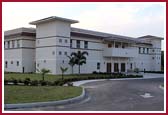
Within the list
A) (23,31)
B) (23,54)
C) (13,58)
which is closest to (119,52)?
(23,54)

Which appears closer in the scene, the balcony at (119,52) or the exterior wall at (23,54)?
the exterior wall at (23,54)

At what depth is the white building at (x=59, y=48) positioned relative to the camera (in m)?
31.4

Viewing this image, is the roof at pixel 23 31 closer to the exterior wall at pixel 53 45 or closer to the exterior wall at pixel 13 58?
the exterior wall at pixel 53 45

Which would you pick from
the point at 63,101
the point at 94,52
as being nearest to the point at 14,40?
the point at 94,52

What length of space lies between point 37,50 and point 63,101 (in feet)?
74.3

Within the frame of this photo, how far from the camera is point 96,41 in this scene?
121 ft

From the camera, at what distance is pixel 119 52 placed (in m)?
39.1

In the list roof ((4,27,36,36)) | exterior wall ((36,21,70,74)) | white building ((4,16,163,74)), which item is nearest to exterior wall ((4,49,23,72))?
white building ((4,16,163,74))

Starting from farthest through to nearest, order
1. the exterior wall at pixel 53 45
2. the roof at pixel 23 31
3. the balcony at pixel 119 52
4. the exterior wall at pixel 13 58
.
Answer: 1. the balcony at pixel 119 52
2. the exterior wall at pixel 13 58
3. the roof at pixel 23 31
4. the exterior wall at pixel 53 45

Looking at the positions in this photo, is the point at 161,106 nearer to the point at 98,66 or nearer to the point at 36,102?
the point at 36,102

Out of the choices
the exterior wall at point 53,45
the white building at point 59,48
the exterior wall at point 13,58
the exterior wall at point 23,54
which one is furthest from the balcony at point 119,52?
the exterior wall at point 13,58

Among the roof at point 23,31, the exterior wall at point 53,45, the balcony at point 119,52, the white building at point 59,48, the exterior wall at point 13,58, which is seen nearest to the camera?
the exterior wall at point 53,45

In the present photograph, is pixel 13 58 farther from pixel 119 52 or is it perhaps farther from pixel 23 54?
pixel 119 52

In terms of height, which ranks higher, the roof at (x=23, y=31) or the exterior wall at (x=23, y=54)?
the roof at (x=23, y=31)
